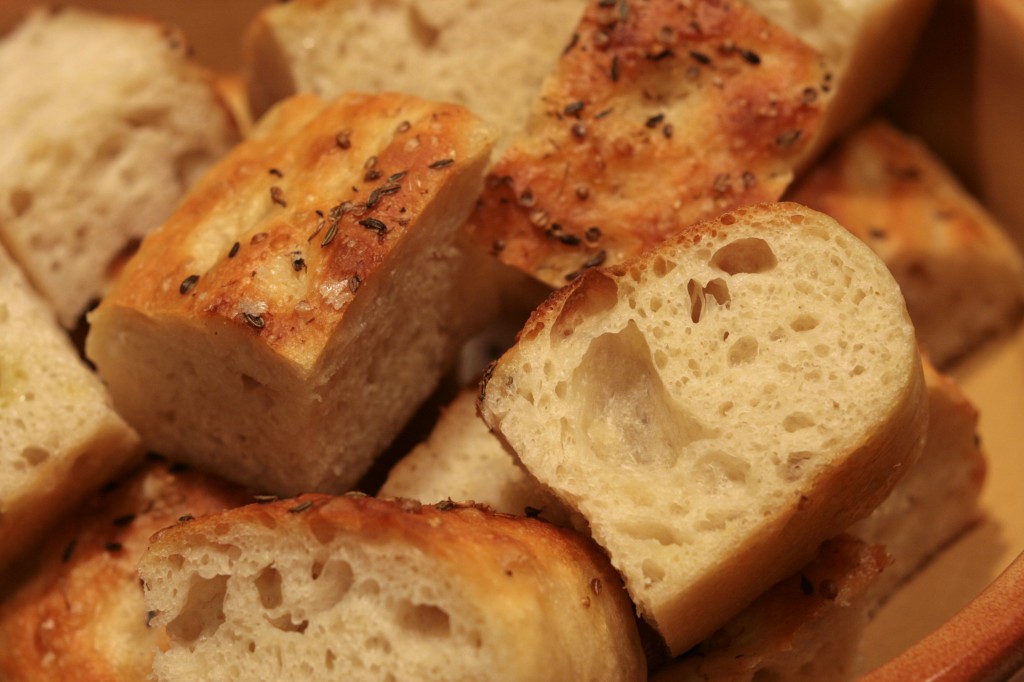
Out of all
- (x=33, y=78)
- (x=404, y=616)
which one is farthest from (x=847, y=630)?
(x=33, y=78)

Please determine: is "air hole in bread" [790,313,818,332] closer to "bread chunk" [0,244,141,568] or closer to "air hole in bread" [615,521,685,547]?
"air hole in bread" [615,521,685,547]

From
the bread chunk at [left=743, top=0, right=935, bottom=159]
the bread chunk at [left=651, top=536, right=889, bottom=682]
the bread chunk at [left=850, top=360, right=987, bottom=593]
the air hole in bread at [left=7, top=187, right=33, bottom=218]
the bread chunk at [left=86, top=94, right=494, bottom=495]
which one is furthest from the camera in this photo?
the air hole in bread at [left=7, top=187, right=33, bottom=218]

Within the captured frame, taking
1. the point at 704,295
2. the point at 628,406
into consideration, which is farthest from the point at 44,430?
the point at 704,295

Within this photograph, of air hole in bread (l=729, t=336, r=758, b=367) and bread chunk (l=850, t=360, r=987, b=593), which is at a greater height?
air hole in bread (l=729, t=336, r=758, b=367)

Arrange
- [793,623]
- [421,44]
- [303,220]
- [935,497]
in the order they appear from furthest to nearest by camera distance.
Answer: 1. [421,44]
2. [935,497]
3. [303,220]
4. [793,623]

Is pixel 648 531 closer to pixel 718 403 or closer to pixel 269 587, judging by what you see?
pixel 718 403

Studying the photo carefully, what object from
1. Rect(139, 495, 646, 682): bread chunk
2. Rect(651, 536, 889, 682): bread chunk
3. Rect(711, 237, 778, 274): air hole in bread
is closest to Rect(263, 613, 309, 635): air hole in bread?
Rect(139, 495, 646, 682): bread chunk
